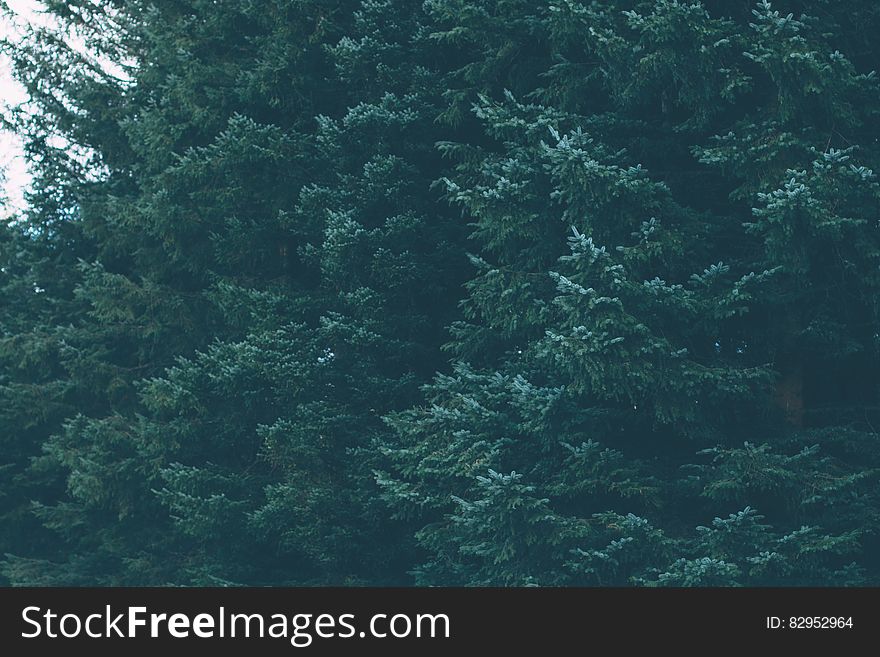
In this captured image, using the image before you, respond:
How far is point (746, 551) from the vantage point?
9.04 metres

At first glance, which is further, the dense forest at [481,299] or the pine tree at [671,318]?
the dense forest at [481,299]

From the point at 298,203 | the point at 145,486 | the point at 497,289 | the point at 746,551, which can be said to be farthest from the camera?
the point at 145,486

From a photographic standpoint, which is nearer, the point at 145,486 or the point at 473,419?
the point at 473,419

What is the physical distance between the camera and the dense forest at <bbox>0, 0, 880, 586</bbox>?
9234 millimetres

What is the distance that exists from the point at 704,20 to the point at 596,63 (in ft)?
5.11

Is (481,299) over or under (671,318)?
over

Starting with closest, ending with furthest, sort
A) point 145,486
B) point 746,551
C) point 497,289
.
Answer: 1. point 746,551
2. point 497,289
3. point 145,486

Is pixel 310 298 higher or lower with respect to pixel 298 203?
lower

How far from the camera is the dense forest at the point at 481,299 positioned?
9234 millimetres

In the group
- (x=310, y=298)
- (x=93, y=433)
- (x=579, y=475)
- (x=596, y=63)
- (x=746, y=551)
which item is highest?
(x=596, y=63)

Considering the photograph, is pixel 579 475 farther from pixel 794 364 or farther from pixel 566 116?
pixel 566 116

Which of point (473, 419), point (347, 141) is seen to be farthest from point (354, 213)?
point (473, 419)

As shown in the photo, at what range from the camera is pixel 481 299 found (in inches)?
416

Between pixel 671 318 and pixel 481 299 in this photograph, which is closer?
pixel 671 318
